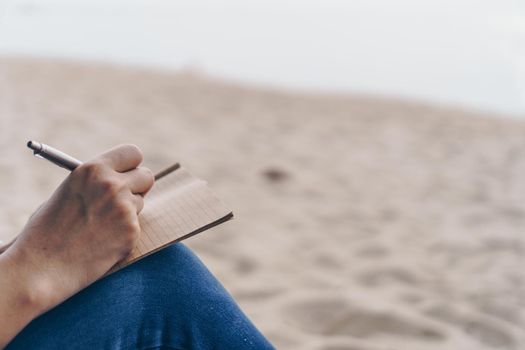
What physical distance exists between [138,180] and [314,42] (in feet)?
17.2

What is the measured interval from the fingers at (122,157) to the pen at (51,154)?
34mm

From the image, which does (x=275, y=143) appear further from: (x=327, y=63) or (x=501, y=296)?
(x=327, y=63)

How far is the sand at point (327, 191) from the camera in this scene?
1565mm

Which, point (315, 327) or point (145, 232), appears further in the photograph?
point (315, 327)

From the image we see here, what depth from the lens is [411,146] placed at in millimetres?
3236

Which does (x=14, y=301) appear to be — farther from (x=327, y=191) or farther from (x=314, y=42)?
(x=314, y=42)

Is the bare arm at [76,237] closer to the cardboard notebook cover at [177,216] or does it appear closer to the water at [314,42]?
the cardboard notebook cover at [177,216]

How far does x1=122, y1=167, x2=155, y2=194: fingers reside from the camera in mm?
758

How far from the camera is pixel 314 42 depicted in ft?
19.2

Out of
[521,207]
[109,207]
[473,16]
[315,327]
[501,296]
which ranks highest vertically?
[473,16]

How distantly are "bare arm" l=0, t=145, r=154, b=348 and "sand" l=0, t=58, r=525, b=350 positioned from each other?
748 millimetres

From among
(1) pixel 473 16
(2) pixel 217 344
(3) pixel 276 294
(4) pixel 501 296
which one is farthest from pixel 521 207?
(1) pixel 473 16

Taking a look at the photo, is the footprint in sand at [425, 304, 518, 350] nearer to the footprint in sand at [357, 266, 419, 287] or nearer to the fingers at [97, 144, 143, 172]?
the footprint in sand at [357, 266, 419, 287]

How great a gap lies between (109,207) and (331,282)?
1078 millimetres
